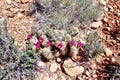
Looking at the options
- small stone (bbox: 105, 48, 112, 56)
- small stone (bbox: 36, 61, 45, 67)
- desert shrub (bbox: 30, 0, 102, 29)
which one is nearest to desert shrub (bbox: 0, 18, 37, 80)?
small stone (bbox: 36, 61, 45, 67)

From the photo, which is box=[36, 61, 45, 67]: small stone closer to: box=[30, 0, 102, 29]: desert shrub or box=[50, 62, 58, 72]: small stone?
box=[50, 62, 58, 72]: small stone

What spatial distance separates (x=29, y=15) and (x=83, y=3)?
75 centimetres

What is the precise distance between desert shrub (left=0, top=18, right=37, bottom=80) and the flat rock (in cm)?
37

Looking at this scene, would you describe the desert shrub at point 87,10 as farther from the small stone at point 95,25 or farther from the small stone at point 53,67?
the small stone at point 53,67

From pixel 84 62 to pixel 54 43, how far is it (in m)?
0.41

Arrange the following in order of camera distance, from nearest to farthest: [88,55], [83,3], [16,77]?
[16,77], [88,55], [83,3]

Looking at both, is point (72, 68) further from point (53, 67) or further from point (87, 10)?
point (87, 10)

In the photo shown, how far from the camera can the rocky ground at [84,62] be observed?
114 inches

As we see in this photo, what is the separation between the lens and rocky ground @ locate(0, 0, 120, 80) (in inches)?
114

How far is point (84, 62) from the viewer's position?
2973 millimetres

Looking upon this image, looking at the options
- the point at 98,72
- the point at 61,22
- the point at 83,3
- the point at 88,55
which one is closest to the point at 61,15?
the point at 61,22

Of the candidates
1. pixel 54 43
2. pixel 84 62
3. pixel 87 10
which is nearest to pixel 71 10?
pixel 87 10

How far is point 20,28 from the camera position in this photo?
3334 mm

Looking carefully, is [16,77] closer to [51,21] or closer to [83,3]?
[51,21]
